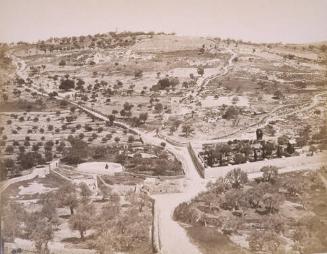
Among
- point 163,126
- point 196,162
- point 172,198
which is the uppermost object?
point 163,126

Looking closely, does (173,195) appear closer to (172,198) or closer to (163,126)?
(172,198)

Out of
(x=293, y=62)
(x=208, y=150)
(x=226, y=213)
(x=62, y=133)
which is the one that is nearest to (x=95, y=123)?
(x=62, y=133)

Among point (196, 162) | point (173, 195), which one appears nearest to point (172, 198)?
point (173, 195)

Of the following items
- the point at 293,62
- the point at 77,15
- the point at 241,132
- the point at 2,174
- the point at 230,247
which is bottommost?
the point at 230,247

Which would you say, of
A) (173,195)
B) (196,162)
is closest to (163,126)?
(196,162)

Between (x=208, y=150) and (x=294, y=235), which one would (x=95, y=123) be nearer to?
(x=208, y=150)

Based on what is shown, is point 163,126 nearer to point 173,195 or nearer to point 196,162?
point 196,162

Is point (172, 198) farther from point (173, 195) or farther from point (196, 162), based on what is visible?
point (196, 162)

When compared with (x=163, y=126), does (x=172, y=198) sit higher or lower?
lower
